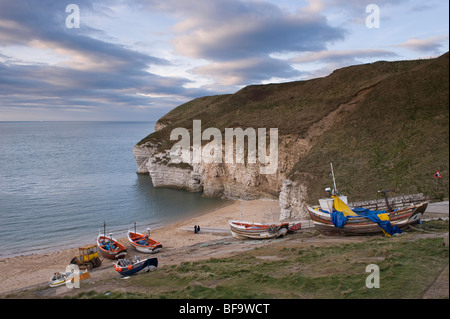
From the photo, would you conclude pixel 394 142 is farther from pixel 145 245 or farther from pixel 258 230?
pixel 145 245

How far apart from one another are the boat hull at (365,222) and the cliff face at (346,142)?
937cm

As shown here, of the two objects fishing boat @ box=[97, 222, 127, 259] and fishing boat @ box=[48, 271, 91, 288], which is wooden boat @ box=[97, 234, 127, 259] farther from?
fishing boat @ box=[48, 271, 91, 288]

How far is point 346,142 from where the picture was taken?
136 feet

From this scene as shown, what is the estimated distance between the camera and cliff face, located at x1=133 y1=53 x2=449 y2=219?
33969mm

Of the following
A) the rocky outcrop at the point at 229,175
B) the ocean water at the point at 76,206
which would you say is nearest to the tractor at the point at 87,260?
the ocean water at the point at 76,206

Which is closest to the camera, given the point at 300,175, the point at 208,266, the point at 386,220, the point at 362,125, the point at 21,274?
the point at 208,266

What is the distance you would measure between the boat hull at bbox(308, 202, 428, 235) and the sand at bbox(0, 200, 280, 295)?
36.8 ft

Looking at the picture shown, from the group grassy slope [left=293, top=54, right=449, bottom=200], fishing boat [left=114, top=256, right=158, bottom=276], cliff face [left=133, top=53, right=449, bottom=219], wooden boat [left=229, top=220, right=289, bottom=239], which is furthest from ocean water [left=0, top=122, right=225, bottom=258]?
grassy slope [left=293, top=54, right=449, bottom=200]

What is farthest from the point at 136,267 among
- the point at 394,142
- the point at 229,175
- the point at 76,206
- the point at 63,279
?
the point at 229,175

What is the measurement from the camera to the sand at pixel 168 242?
25578 millimetres
